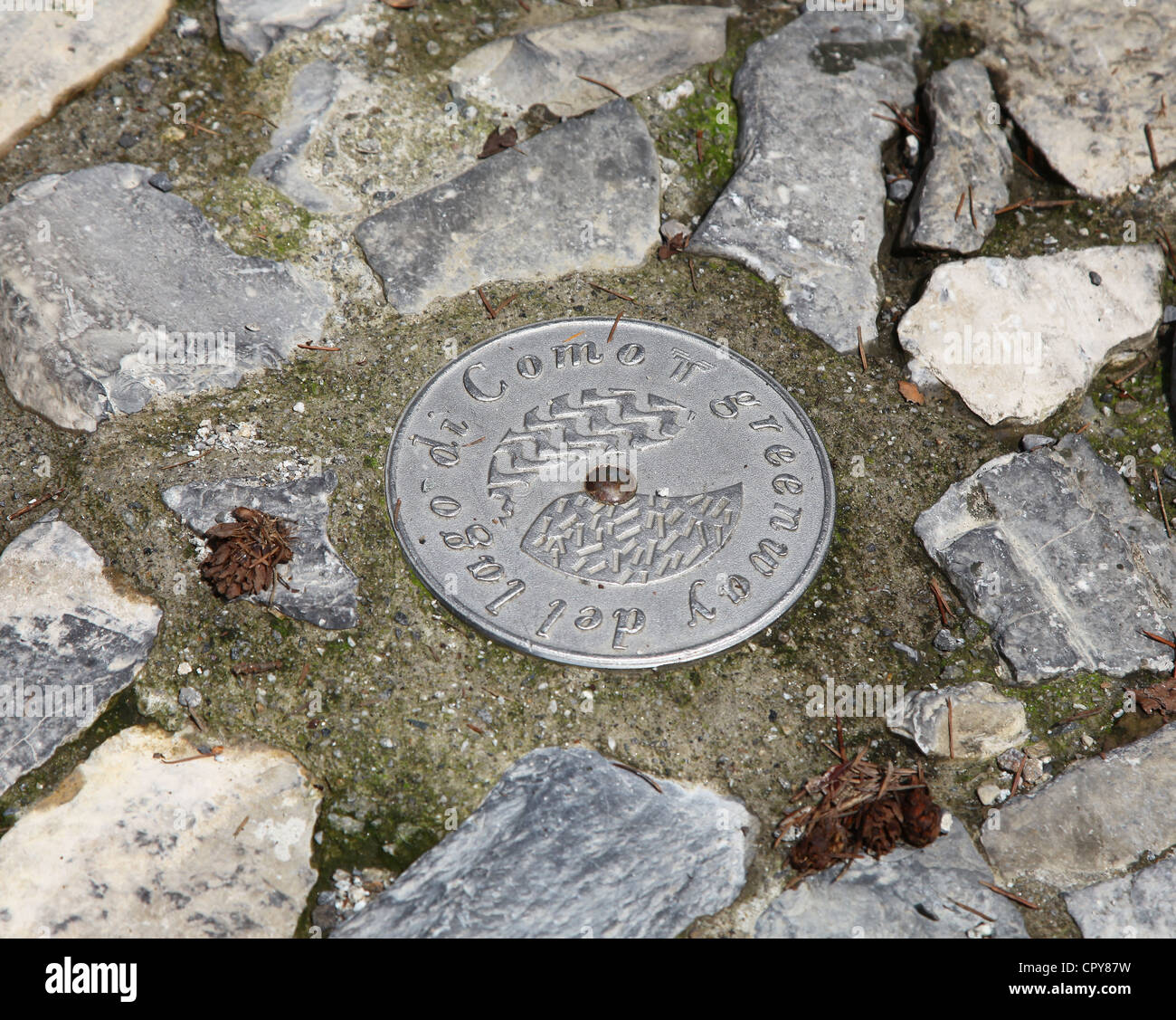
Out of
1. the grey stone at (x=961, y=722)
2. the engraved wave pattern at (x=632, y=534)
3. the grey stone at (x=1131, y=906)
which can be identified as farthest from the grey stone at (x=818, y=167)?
the grey stone at (x=1131, y=906)

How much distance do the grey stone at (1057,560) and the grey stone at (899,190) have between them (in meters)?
1.01

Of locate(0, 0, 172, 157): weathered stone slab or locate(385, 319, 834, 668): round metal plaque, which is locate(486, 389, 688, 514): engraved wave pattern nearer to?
locate(385, 319, 834, 668): round metal plaque

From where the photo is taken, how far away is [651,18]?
3361mm

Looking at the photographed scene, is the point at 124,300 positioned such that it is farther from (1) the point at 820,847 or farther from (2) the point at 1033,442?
(2) the point at 1033,442

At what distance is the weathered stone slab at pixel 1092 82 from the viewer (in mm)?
3193

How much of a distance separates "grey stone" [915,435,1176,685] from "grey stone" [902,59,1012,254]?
2.62 feet

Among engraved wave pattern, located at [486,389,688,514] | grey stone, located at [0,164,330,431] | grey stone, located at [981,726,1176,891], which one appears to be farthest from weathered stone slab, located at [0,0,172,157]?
grey stone, located at [981,726,1176,891]

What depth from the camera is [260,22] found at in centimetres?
321

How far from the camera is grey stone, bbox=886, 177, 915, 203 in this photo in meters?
3.16

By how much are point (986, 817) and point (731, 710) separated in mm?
668

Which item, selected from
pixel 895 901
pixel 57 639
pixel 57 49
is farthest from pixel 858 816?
pixel 57 49

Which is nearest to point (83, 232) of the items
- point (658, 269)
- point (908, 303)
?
point (658, 269)

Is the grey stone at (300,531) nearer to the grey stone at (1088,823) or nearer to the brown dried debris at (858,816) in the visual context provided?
the brown dried debris at (858,816)

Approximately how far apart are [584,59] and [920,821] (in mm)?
2679
